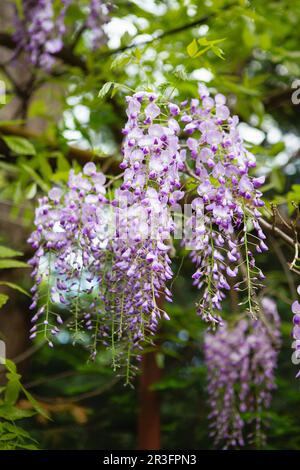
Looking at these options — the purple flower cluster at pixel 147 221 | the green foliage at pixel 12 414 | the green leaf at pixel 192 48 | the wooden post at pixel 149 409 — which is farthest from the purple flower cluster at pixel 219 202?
the wooden post at pixel 149 409

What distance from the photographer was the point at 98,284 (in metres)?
1.45

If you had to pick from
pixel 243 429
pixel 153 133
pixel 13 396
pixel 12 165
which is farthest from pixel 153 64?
pixel 243 429

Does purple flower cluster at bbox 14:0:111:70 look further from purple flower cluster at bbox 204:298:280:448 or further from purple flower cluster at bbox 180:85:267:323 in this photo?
purple flower cluster at bbox 204:298:280:448

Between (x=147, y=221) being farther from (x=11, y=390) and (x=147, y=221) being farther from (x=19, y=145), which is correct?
(x=19, y=145)

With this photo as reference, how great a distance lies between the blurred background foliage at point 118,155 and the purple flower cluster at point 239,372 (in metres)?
0.19

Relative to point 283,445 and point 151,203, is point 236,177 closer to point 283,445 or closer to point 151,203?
point 151,203

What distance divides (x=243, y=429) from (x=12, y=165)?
61.7 inches

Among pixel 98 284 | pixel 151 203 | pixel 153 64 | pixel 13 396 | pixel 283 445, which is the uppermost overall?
pixel 153 64

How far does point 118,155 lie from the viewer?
252 centimetres

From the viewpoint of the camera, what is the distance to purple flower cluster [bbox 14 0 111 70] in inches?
97.0

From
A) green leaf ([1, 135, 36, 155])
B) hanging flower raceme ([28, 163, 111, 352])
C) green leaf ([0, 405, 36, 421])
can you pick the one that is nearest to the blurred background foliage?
green leaf ([1, 135, 36, 155])

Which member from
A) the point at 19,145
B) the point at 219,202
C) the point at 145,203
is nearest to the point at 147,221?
the point at 145,203

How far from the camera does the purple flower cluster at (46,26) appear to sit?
246cm

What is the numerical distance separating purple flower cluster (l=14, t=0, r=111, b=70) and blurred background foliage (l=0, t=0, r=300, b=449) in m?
0.06
